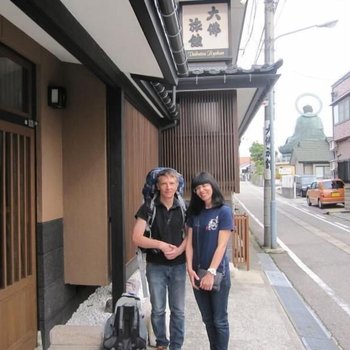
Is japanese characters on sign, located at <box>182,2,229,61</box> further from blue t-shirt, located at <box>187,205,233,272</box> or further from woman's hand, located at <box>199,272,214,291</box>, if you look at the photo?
woman's hand, located at <box>199,272,214,291</box>

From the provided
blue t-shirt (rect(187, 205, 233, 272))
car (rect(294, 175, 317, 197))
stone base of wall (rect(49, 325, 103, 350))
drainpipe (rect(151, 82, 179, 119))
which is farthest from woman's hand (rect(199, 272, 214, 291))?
car (rect(294, 175, 317, 197))

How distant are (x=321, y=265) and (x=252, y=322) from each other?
15.0 feet

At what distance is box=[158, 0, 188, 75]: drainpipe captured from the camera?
2.87 meters

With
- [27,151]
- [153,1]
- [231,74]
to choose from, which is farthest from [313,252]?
[153,1]

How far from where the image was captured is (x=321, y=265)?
8.91 meters

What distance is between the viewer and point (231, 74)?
5.92 metres

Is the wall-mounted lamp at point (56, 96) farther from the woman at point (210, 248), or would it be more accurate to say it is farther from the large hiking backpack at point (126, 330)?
the large hiking backpack at point (126, 330)

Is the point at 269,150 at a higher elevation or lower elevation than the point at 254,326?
higher

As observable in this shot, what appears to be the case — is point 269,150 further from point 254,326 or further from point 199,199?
point 199,199

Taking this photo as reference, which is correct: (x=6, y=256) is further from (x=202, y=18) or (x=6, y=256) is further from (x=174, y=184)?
(x=202, y=18)

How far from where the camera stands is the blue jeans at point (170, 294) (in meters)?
3.48

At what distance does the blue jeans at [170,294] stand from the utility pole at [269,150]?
742 cm

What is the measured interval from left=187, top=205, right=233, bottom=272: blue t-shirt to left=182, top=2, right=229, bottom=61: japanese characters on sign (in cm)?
663

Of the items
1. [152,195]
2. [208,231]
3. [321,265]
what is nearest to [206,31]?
[321,265]
